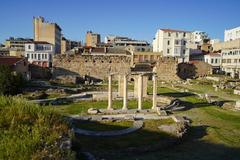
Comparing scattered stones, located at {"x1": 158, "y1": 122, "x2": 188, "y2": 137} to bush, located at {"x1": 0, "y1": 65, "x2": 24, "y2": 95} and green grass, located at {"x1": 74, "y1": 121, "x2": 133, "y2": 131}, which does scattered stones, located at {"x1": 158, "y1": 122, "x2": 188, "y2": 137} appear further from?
bush, located at {"x1": 0, "y1": 65, "x2": 24, "y2": 95}

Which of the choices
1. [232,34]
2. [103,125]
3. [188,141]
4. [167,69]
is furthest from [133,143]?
[232,34]

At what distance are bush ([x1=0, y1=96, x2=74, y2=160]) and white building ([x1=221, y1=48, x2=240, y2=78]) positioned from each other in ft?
211

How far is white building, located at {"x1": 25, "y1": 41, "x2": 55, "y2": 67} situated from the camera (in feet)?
228

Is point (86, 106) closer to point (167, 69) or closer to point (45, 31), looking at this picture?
point (167, 69)

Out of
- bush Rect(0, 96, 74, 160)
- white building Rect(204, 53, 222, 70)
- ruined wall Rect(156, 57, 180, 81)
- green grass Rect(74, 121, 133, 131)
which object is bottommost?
green grass Rect(74, 121, 133, 131)

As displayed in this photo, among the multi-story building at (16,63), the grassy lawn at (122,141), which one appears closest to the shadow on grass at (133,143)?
the grassy lawn at (122,141)

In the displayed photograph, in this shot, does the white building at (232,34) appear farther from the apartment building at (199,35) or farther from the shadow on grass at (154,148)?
the shadow on grass at (154,148)

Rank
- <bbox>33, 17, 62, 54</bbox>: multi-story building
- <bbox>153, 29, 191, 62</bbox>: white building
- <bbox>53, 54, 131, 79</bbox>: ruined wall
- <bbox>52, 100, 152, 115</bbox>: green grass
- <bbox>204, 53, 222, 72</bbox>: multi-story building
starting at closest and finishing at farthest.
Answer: <bbox>52, 100, 152, 115</bbox>: green grass, <bbox>53, 54, 131, 79</bbox>: ruined wall, <bbox>153, 29, 191, 62</bbox>: white building, <bbox>204, 53, 222, 72</bbox>: multi-story building, <bbox>33, 17, 62, 54</bbox>: multi-story building

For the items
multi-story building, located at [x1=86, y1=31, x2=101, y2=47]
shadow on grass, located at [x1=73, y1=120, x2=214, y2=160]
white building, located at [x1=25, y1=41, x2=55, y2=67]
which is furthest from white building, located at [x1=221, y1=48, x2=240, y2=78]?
multi-story building, located at [x1=86, y1=31, x2=101, y2=47]

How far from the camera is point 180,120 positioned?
24234 mm

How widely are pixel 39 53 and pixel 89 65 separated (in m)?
15.5

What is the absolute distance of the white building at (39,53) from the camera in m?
69.6

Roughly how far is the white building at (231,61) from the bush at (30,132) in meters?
64.3

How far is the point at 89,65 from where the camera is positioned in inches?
2511
